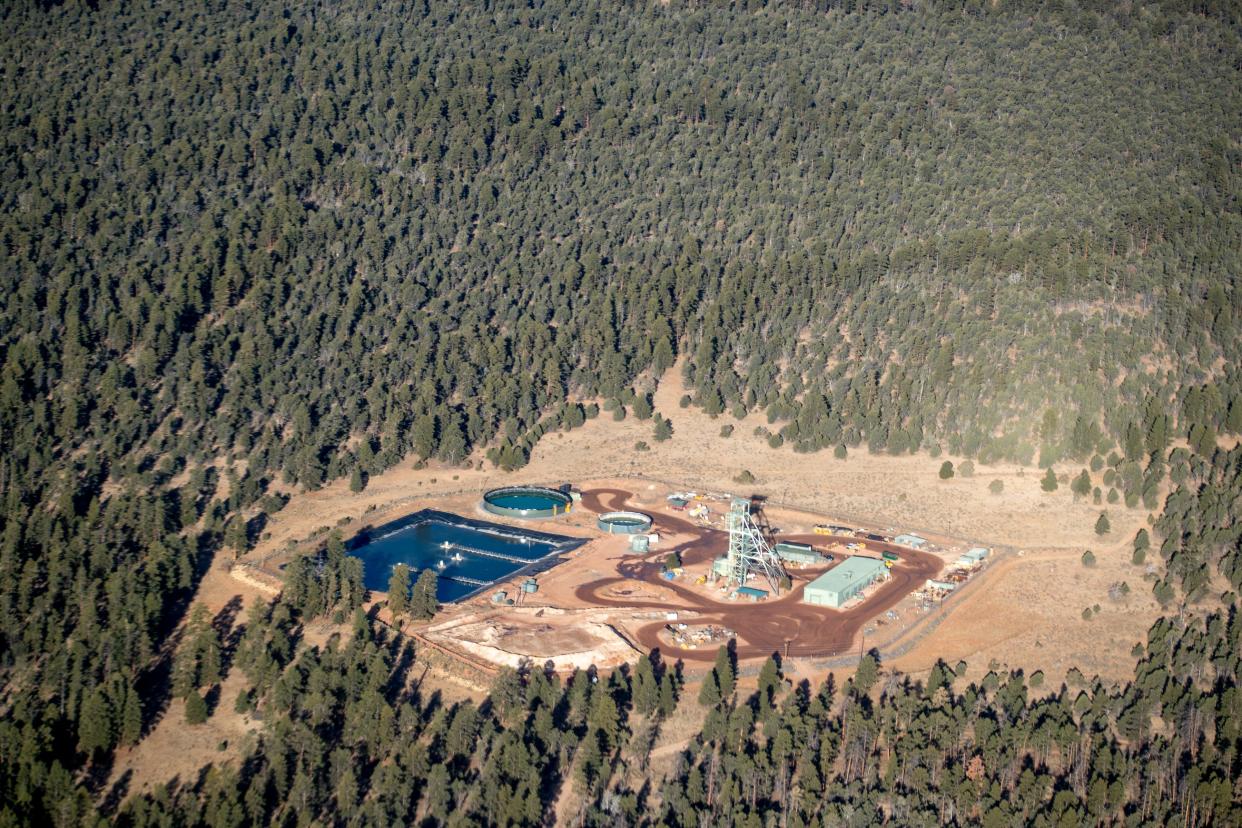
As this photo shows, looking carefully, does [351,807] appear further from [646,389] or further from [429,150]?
[429,150]

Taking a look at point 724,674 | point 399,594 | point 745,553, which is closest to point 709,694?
point 724,674

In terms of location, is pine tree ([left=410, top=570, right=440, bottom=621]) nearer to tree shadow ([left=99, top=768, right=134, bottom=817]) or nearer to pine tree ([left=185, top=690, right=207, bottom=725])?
pine tree ([left=185, top=690, right=207, bottom=725])

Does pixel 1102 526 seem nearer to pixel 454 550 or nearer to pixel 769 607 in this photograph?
pixel 769 607

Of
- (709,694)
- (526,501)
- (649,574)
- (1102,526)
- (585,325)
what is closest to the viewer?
(709,694)

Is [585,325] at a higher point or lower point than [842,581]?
higher

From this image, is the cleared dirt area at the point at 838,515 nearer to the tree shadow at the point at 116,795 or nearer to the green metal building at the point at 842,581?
the green metal building at the point at 842,581

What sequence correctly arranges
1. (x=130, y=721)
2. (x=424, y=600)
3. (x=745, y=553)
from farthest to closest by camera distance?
(x=745, y=553)
(x=424, y=600)
(x=130, y=721)
